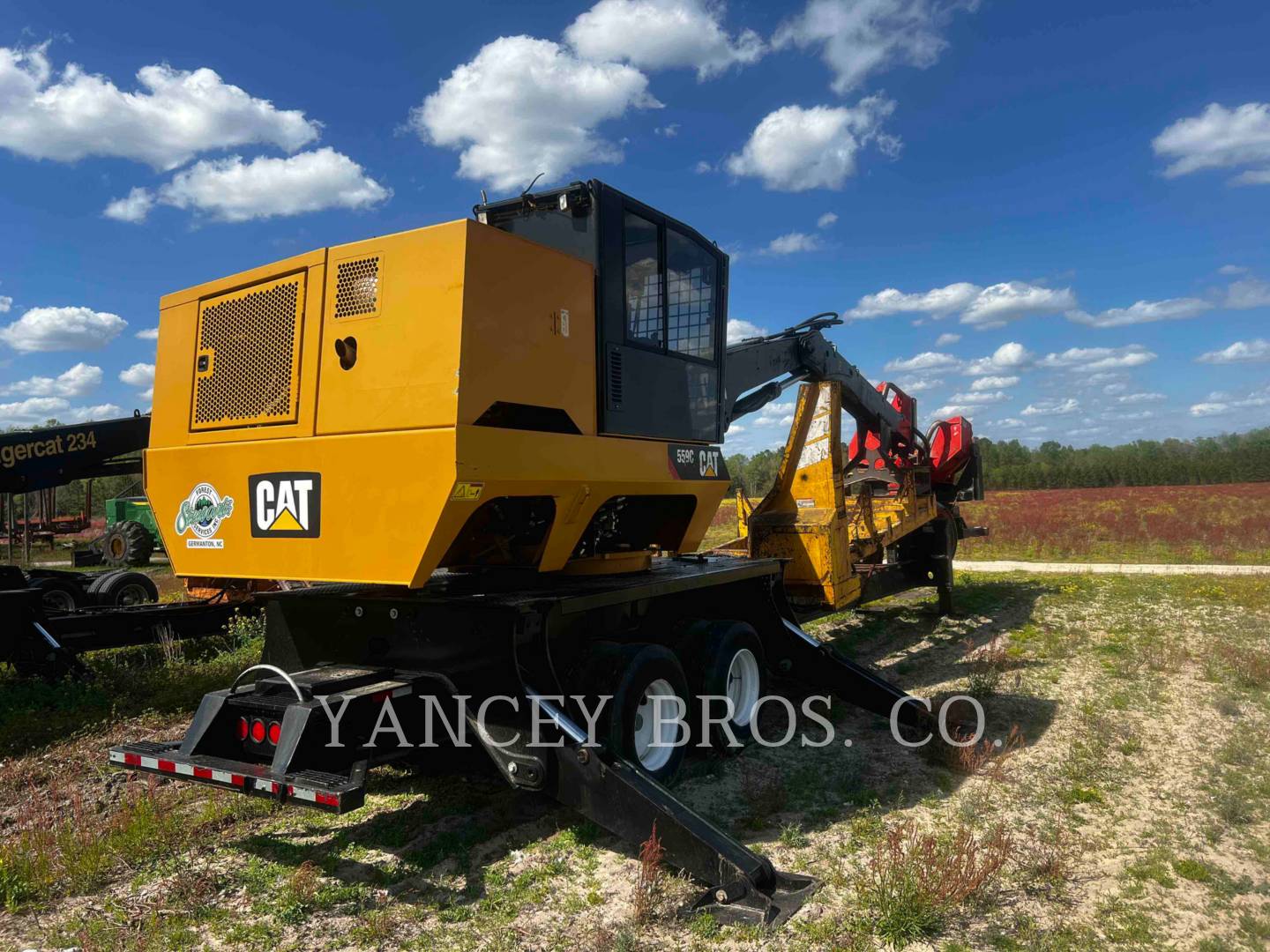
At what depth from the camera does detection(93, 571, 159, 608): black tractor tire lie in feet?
39.7

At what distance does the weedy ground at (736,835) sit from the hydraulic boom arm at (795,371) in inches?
119

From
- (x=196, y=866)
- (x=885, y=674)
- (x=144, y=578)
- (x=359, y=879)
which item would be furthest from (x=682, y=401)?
(x=144, y=578)

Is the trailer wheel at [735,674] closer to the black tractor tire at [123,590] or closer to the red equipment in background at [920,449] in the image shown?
the red equipment in background at [920,449]

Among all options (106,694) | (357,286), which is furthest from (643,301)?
(106,694)

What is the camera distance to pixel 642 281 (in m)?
5.69

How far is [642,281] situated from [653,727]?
2.93 metres

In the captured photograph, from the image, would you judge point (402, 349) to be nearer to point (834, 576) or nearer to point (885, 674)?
point (834, 576)

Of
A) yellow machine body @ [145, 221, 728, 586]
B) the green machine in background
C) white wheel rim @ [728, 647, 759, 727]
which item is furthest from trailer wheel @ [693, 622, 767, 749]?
the green machine in background

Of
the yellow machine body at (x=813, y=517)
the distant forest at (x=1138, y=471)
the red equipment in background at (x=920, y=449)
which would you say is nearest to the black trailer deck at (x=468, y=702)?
the yellow machine body at (x=813, y=517)

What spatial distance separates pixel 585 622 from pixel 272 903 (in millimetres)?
2273

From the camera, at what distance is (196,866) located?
448 cm

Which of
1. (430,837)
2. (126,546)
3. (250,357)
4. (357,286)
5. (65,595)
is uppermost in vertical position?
(357,286)

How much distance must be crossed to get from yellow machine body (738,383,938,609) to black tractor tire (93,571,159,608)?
8703 millimetres

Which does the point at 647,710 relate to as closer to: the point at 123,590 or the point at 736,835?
the point at 736,835
